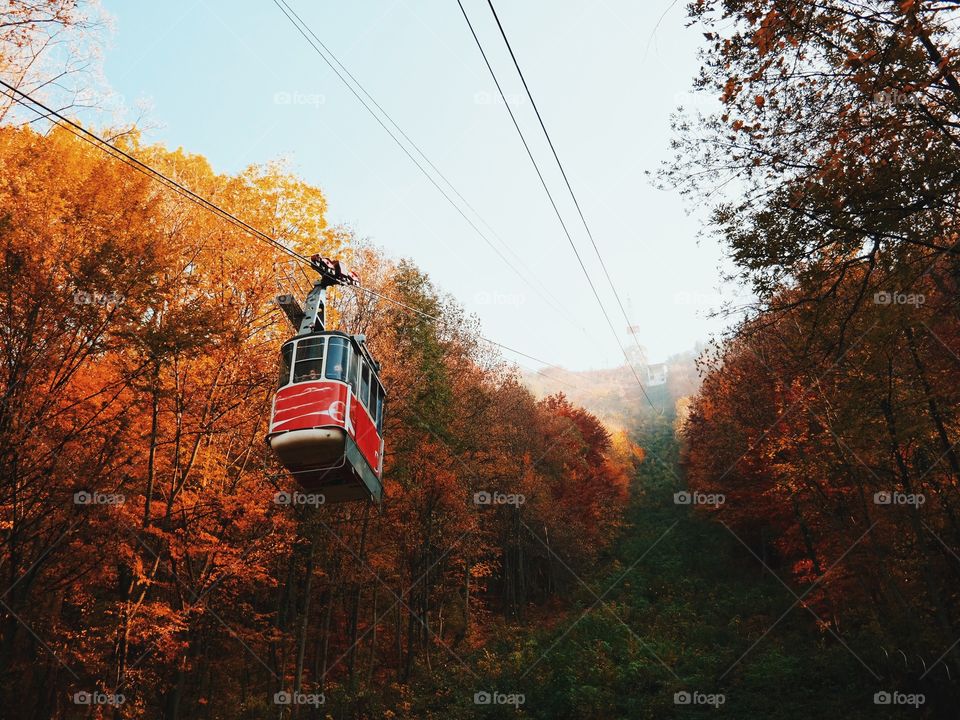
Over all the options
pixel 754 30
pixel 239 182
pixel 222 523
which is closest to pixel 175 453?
pixel 222 523

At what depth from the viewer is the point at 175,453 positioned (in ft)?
55.1

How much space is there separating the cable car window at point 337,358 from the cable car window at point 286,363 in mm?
762

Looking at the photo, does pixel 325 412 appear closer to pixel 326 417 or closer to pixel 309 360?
pixel 326 417

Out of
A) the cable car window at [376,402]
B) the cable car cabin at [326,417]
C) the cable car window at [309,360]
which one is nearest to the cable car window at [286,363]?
the cable car cabin at [326,417]

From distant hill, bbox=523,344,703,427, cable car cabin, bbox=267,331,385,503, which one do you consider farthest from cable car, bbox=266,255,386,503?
distant hill, bbox=523,344,703,427

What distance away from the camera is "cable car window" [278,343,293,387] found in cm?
1186

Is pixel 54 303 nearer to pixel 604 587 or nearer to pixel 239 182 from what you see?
pixel 239 182

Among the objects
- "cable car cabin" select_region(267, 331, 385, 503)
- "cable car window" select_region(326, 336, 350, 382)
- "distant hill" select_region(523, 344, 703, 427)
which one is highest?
"distant hill" select_region(523, 344, 703, 427)

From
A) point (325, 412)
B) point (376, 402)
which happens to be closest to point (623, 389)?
point (376, 402)

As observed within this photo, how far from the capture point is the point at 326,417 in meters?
11.1

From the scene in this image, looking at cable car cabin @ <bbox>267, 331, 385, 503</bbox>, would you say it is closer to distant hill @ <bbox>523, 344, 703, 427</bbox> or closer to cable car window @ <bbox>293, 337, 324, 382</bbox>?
cable car window @ <bbox>293, 337, 324, 382</bbox>

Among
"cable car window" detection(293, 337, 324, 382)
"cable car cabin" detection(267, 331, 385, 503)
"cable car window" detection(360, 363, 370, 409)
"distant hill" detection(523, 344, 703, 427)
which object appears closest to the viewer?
"cable car cabin" detection(267, 331, 385, 503)

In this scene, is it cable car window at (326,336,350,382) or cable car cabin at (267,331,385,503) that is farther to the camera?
cable car window at (326,336,350,382)

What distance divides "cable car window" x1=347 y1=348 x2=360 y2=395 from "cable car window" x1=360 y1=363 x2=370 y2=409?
0.84ft
